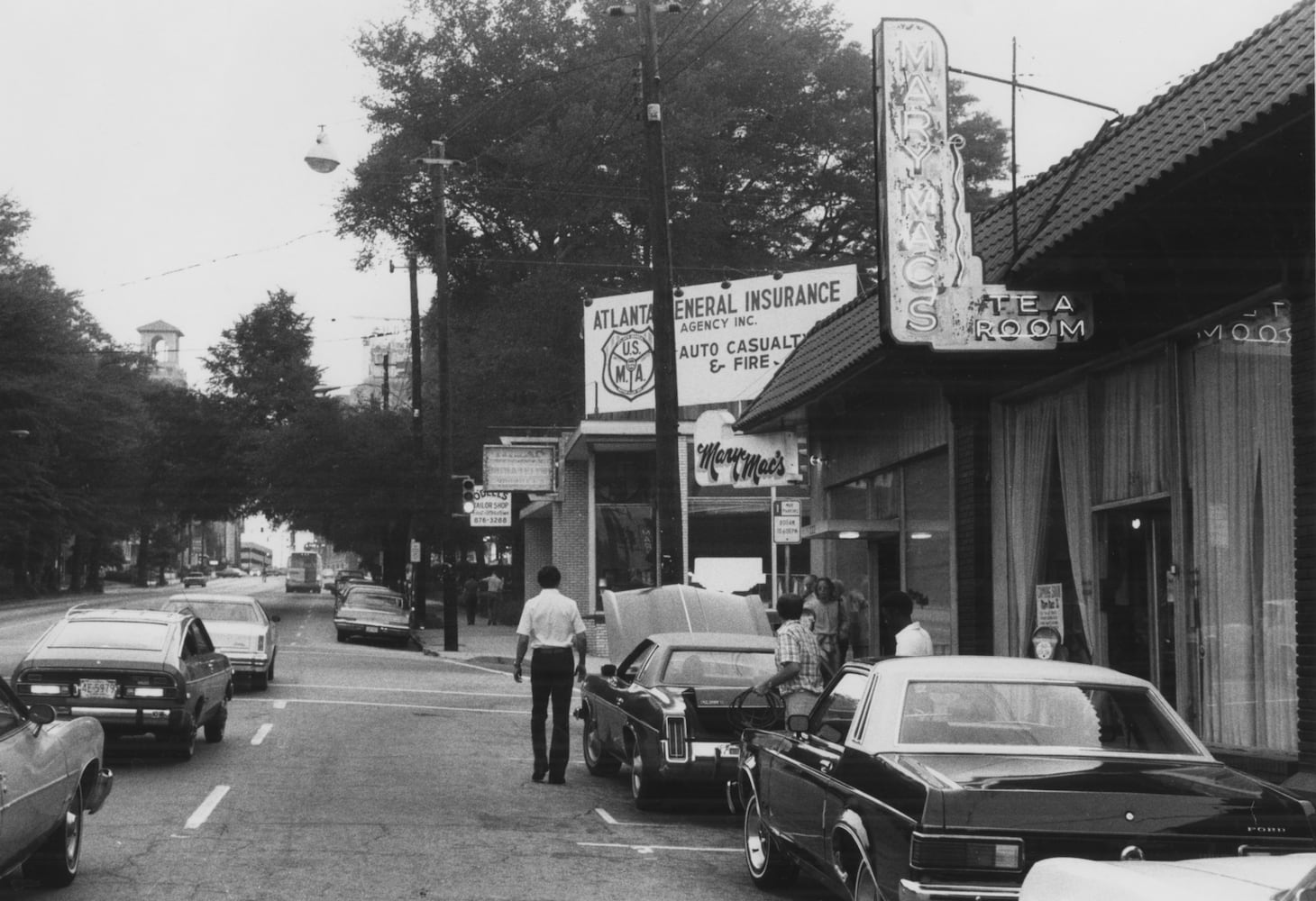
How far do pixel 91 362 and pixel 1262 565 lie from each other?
74373 mm

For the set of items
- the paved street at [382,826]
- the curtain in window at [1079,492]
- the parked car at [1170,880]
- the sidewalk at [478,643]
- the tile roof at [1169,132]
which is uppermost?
the tile roof at [1169,132]

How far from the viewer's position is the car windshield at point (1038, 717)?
7477 millimetres

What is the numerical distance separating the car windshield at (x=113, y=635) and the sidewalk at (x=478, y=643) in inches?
547

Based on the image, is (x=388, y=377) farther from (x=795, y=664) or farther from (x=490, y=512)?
(x=795, y=664)

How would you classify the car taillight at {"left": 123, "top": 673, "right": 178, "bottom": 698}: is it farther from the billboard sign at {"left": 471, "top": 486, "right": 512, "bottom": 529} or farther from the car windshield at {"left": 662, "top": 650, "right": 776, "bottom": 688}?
the billboard sign at {"left": 471, "top": 486, "right": 512, "bottom": 529}

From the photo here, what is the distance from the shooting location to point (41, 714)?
8.61 meters

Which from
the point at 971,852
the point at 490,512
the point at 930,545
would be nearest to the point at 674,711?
the point at 971,852

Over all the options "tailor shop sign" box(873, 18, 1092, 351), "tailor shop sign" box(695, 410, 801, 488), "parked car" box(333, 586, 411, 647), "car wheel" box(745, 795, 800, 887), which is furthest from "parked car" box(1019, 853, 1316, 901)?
"parked car" box(333, 586, 411, 647)

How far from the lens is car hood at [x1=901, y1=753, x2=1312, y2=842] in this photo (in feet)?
21.4

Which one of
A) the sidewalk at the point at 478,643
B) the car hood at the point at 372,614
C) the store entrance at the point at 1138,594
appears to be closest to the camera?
the store entrance at the point at 1138,594

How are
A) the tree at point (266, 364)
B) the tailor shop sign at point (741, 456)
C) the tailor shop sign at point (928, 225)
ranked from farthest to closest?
the tree at point (266, 364), the tailor shop sign at point (741, 456), the tailor shop sign at point (928, 225)

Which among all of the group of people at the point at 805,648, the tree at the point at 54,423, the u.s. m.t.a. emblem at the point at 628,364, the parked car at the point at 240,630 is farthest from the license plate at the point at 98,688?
the tree at the point at 54,423

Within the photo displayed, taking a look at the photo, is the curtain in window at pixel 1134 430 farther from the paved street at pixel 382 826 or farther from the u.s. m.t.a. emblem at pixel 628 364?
the u.s. m.t.a. emblem at pixel 628 364

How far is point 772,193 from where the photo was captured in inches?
1946
